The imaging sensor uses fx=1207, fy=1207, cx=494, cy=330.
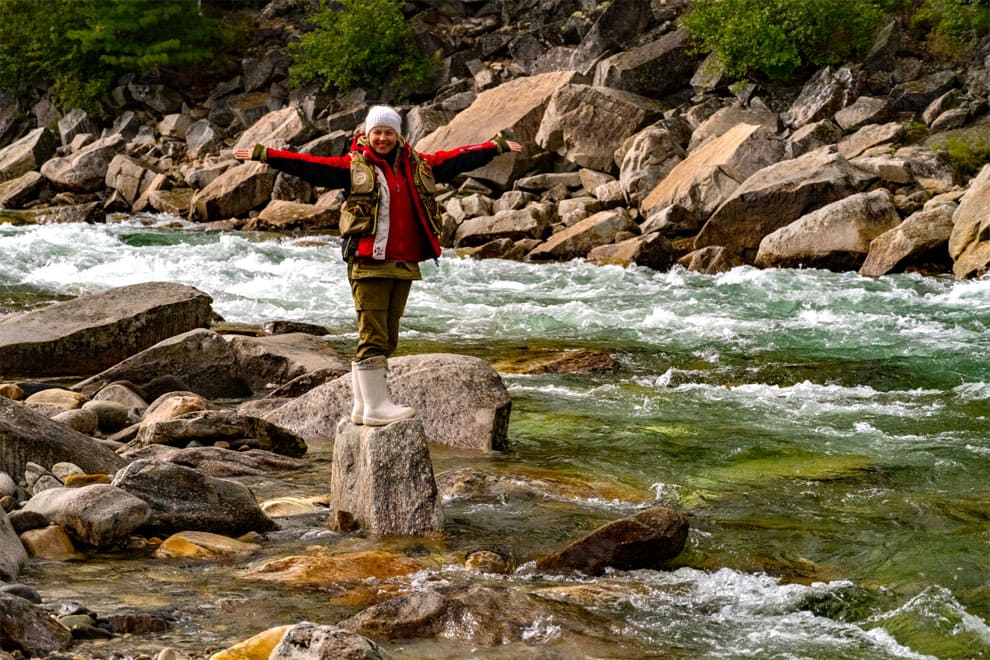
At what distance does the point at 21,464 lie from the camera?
7293mm

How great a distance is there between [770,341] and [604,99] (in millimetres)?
14759

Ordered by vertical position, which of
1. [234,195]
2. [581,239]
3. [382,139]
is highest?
[382,139]

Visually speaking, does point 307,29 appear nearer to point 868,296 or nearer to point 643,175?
point 643,175

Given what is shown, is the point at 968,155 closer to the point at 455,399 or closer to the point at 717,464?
the point at 717,464

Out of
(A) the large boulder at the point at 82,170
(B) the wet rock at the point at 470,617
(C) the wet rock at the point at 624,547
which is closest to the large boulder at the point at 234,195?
(A) the large boulder at the point at 82,170

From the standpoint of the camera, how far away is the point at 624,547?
638cm

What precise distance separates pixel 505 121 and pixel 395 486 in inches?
899

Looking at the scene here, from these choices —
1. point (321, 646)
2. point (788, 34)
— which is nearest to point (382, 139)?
point (321, 646)

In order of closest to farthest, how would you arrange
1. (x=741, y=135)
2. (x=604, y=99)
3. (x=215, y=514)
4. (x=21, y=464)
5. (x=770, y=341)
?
(x=215, y=514)
(x=21, y=464)
(x=770, y=341)
(x=741, y=135)
(x=604, y=99)

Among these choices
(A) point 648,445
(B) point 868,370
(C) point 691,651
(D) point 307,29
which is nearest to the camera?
(C) point 691,651

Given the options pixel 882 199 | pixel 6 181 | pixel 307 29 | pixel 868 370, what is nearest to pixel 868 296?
pixel 882 199

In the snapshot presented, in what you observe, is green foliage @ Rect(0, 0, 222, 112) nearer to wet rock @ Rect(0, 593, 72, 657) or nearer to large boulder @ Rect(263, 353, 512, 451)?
large boulder @ Rect(263, 353, 512, 451)

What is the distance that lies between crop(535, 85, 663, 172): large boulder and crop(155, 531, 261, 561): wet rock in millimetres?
21561

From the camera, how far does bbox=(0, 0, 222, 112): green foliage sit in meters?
44.7
